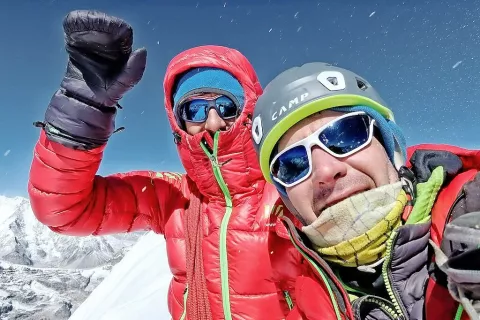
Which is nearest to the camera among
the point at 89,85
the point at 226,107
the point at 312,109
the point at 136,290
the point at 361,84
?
the point at 312,109

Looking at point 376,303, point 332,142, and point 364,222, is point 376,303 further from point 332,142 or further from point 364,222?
point 332,142

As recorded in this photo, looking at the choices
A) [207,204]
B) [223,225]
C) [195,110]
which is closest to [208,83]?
[195,110]

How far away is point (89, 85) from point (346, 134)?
1307mm

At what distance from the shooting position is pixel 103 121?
212 cm

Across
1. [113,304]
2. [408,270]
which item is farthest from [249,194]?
[113,304]

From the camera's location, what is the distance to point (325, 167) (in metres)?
1.58

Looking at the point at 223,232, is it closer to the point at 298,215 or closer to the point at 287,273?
the point at 287,273

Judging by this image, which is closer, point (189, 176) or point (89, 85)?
point (89, 85)

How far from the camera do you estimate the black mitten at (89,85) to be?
6.52 ft

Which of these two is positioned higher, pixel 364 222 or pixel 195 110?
pixel 195 110

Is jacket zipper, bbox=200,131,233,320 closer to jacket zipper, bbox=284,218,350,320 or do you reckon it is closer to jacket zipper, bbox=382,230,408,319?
jacket zipper, bbox=284,218,350,320

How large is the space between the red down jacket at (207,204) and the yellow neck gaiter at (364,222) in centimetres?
63

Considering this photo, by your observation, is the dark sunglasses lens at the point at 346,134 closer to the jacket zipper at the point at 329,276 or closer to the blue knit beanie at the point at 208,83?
the jacket zipper at the point at 329,276

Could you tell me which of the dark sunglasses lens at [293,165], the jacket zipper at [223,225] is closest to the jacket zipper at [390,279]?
the dark sunglasses lens at [293,165]
